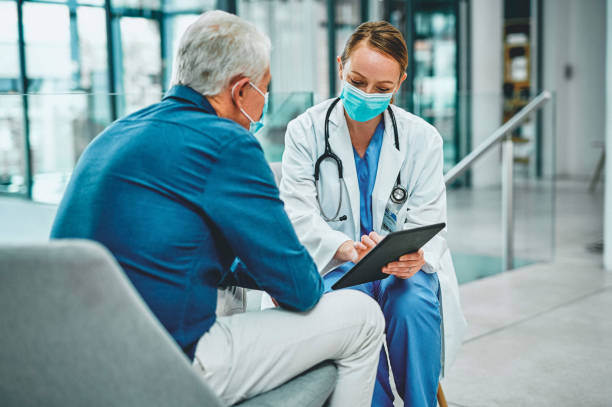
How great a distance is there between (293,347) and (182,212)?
0.32 meters

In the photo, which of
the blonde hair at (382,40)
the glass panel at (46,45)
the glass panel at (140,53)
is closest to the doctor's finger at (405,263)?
the blonde hair at (382,40)

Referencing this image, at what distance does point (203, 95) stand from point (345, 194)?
0.69 metres

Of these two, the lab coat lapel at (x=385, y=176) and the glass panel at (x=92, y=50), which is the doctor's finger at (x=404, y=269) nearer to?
the lab coat lapel at (x=385, y=176)

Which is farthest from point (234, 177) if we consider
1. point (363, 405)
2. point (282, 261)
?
point (363, 405)

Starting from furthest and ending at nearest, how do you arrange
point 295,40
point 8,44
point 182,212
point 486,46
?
point 486,46, point 295,40, point 8,44, point 182,212

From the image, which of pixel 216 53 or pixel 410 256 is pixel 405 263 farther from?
pixel 216 53

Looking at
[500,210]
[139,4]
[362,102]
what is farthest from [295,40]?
[362,102]

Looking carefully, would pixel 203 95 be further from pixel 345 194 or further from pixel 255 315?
pixel 345 194

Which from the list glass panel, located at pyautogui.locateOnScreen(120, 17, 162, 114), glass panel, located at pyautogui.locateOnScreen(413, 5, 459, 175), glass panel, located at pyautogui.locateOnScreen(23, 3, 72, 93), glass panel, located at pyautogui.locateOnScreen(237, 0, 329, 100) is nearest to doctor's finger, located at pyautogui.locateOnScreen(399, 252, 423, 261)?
glass panel, located at pyautogui.locateOnScreen(120, 17, 162, 114)

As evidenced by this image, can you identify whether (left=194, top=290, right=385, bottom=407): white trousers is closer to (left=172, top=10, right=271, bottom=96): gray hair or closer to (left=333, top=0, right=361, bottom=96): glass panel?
(left=172, top=10, right=271, bottom=96): gray hair

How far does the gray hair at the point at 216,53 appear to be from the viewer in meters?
1.16

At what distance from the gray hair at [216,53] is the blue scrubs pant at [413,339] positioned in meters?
0.73

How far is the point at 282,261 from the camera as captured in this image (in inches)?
43.7

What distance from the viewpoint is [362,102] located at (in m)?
1.76
